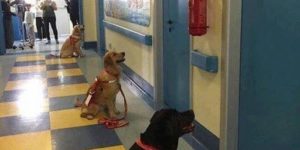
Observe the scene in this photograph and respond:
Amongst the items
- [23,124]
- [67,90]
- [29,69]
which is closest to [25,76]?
[29,69]

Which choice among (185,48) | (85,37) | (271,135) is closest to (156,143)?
(271,135)

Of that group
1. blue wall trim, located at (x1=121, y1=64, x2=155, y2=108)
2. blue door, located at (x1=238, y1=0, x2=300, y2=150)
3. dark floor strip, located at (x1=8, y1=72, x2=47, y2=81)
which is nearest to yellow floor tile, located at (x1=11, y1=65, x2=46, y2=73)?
dark floor strip, located at (x1=8, y1=72, x2=47, y2=81)

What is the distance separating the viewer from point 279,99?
2.56m

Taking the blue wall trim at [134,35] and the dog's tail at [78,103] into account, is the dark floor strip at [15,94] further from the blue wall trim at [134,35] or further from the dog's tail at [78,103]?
the blue wall trim at [134,35]

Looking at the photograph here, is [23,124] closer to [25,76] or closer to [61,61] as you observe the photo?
[25,76]

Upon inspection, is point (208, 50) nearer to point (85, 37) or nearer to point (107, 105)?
point (107, 105)

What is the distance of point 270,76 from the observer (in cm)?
250

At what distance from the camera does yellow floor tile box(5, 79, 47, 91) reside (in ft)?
17.9

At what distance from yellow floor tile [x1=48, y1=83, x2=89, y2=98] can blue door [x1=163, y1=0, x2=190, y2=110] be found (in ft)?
4.99

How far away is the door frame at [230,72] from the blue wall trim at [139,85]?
187cm

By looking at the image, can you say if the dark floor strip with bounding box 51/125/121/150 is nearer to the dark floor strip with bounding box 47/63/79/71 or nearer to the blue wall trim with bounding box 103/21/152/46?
the blue wall trim with bounding box 103/21/152/46

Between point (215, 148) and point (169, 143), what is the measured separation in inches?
29.8

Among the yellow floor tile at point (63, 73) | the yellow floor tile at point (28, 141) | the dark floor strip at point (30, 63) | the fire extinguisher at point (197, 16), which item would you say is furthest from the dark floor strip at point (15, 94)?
the fire extinguisher at point (197, 16)

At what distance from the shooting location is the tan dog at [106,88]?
385cm
